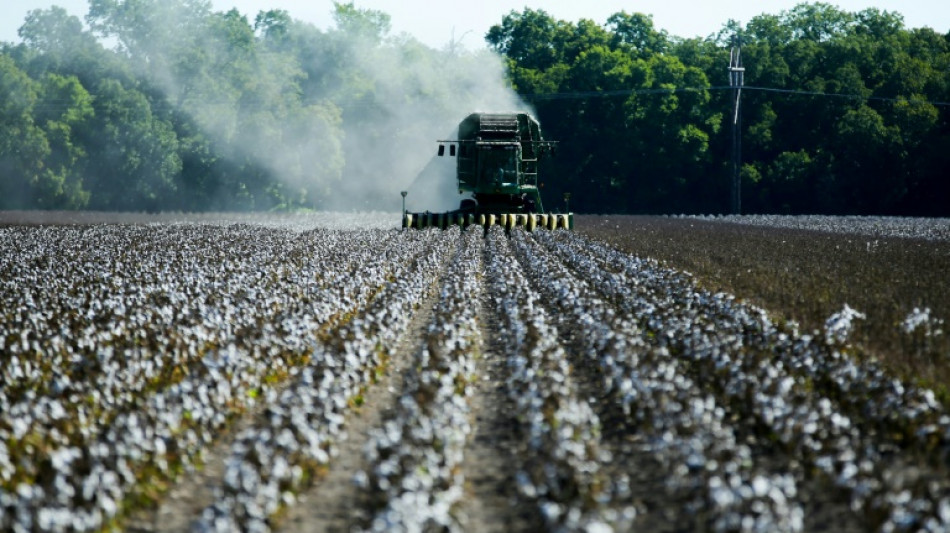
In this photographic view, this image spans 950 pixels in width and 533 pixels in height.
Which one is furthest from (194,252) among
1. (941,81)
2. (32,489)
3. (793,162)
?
(941,81)

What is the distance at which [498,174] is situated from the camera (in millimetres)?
43031

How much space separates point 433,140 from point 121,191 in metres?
23.9

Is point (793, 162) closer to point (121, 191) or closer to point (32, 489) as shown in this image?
point (121, 191)

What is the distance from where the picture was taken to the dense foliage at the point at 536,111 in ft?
260

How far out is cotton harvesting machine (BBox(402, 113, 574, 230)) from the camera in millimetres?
42875

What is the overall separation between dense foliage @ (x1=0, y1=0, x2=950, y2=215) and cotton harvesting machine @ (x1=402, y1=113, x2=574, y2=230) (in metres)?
38.0

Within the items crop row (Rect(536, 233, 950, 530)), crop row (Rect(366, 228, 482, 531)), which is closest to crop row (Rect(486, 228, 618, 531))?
crop row (Rect(366, 228, 482, 531))

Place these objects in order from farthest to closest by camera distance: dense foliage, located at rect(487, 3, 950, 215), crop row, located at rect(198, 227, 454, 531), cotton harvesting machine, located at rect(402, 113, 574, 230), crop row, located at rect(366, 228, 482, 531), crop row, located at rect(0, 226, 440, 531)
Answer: dense foliage, located at rect(487, 3, 950, 215), cotton harvesting machine, located at rect(402, 113, 574, 230), crop row, located at rect(0, 226, 440, 531), crop row, located at rect(198, 227, 454, 531), crop row, located at rect(366, 228, 482, 531)

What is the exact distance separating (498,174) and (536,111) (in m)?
47.9

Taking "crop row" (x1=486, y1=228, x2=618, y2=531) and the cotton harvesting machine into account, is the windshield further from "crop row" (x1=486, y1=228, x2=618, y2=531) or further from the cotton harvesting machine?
"crop row" (x1=486, y1=228, x2=618, y2=531)

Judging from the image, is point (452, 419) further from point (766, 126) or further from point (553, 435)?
point (766, 126)

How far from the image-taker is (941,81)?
79312 millimetres

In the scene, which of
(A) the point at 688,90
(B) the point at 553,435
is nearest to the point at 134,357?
(B) the point at 553,435

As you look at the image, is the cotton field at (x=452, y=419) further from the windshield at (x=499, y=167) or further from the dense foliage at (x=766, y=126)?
the dense foliage at (x=766, y=126)
